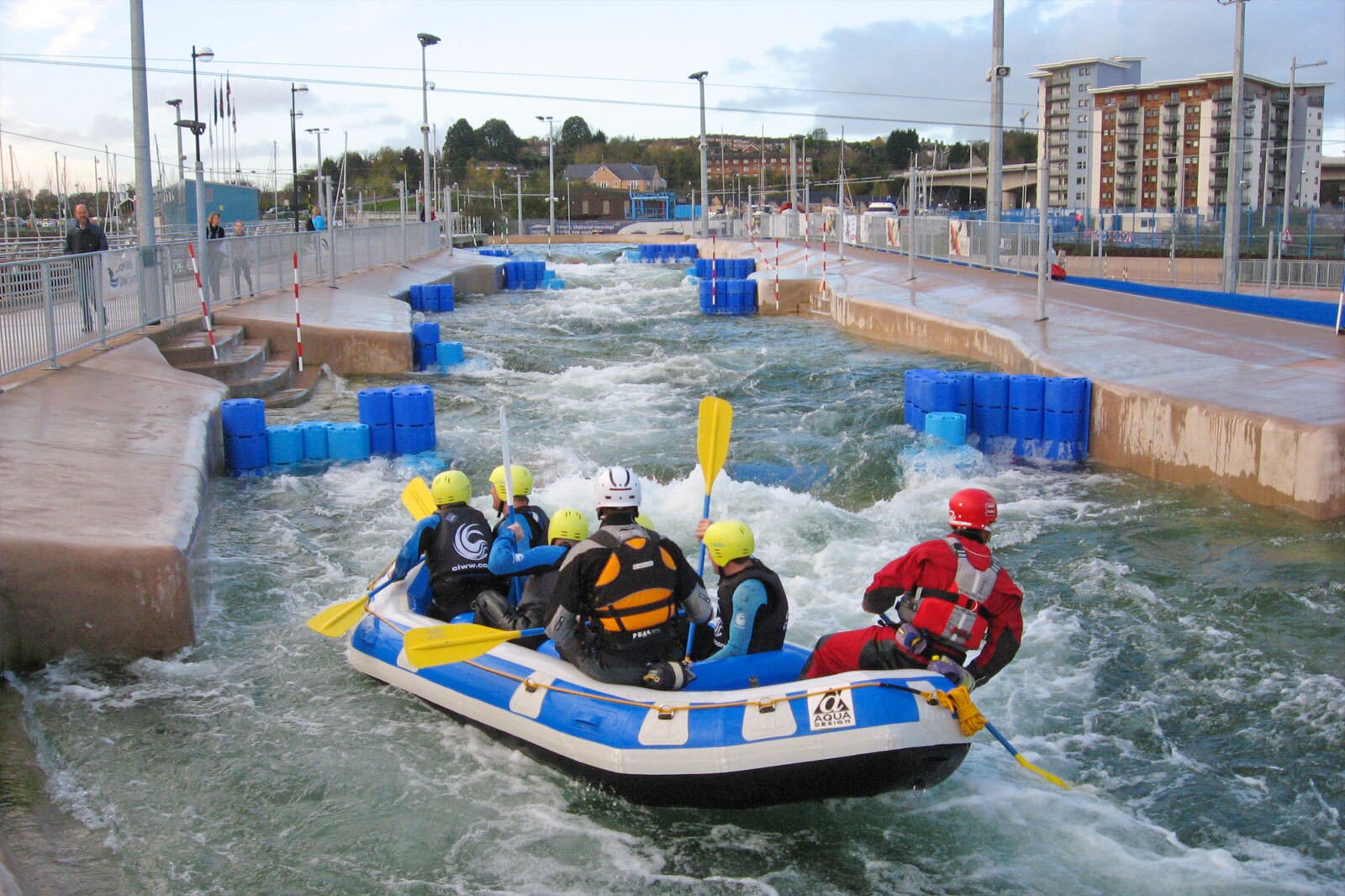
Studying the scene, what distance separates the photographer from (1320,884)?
208 inches

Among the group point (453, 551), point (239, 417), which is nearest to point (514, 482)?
point (453, 551)

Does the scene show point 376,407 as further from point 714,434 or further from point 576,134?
point 576,134

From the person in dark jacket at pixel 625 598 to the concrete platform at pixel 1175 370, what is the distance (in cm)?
679

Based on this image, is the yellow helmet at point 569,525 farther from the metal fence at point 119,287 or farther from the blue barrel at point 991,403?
the blue barrel at point 991,403

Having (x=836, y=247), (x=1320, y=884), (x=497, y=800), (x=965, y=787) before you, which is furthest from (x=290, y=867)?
(x=836, y=247)

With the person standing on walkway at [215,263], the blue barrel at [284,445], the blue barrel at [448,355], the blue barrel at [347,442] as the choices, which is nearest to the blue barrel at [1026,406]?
the blue barrel at [347,442]

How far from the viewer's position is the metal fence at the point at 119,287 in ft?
37.3

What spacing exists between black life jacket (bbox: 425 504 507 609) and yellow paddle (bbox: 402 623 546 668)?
0.72 m

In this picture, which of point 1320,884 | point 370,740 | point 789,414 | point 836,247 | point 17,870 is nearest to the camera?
point 17,870

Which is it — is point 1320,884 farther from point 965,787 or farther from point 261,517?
point 261,517

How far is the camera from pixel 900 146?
142 metres

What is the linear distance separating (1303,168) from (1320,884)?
7627 cm

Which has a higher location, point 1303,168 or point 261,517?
point 1303,168

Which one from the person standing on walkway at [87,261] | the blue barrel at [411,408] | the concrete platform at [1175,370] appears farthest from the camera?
the blue barrel at [411,408]
